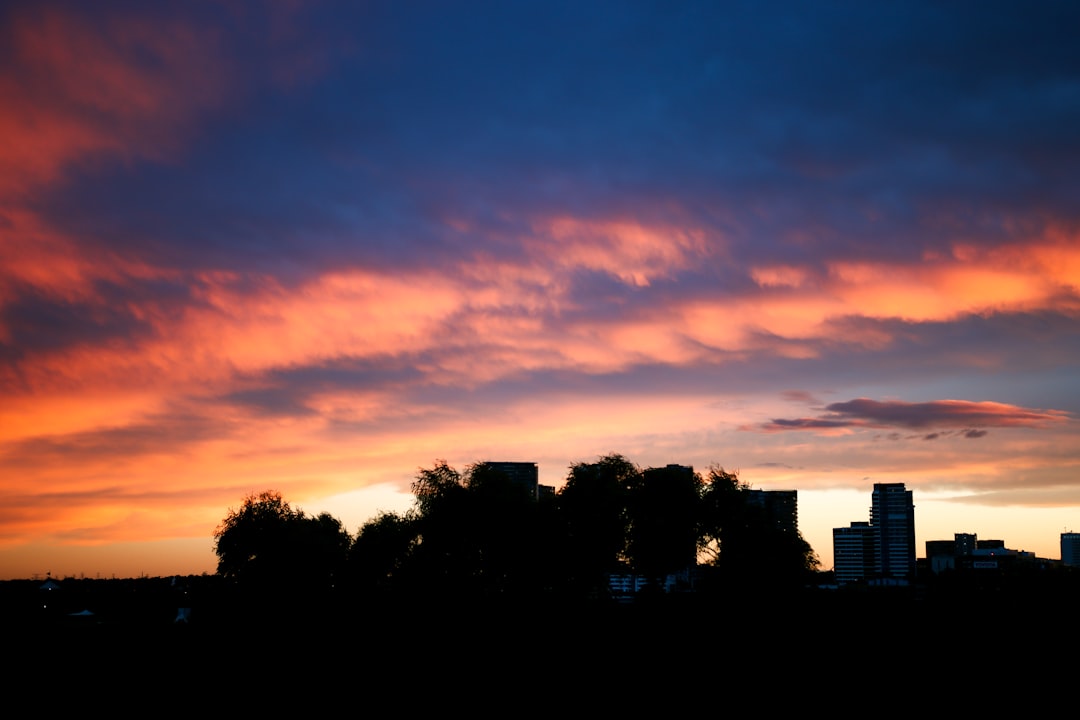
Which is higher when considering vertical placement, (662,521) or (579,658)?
(662,521)

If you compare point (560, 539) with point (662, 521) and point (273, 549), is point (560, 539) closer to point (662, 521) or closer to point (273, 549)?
point (662, 521)

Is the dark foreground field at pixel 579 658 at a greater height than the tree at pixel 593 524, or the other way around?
the tree at pixel 593 524

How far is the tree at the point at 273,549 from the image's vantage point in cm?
14550

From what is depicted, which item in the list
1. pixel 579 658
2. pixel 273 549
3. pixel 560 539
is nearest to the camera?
pixel 579 658

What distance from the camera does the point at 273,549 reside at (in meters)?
147

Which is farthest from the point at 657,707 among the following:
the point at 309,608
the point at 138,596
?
the point at 138,596

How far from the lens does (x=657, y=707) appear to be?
147ft

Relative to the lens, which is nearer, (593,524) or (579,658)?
(579,658)

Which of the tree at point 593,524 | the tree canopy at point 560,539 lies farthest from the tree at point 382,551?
the tree at point 593,524

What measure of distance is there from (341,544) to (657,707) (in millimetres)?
125346

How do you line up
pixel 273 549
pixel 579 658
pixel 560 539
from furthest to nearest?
pixel 273 549 → pixel 560 539 → pixel 579 658

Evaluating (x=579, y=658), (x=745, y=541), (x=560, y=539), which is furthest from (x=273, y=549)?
(x=579, y=658)

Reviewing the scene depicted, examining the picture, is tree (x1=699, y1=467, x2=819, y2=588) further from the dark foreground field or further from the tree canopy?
the dark foreground field

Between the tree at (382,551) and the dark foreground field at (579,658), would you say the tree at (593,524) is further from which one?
the dark foreground field at (579,658)
